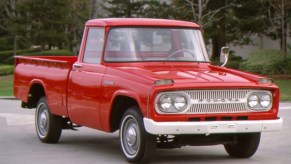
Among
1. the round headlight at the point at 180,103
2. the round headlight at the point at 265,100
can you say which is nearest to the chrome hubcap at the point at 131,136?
the round headlight at the point at 180,103

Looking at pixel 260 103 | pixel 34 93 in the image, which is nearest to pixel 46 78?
pixel 34 93

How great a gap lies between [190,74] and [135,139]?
1.14 metres

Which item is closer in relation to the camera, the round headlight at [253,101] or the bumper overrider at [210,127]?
the bumper overrider at [210,127]

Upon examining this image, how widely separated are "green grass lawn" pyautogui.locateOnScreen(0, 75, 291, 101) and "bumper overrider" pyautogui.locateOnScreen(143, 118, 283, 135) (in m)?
14.0

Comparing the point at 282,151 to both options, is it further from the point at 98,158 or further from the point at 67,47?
the point at 67,47

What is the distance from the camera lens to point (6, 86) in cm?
3319

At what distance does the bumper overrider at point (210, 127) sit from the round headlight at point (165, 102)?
0.24 metres

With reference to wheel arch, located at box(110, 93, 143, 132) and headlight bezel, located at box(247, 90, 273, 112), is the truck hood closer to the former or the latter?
headlight bezel, located at box(247, 90, 273, 112)

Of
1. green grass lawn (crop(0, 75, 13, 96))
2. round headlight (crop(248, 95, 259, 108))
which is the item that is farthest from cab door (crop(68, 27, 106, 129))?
green grass lawn (crop(0, 75, 13, 96))

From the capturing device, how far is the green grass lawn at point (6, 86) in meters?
28.6

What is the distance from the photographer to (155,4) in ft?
143

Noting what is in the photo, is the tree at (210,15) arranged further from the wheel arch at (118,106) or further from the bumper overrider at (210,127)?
the bumper overrider at (210,127)

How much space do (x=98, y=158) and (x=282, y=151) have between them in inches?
111

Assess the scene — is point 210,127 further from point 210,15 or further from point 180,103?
point 210,15
